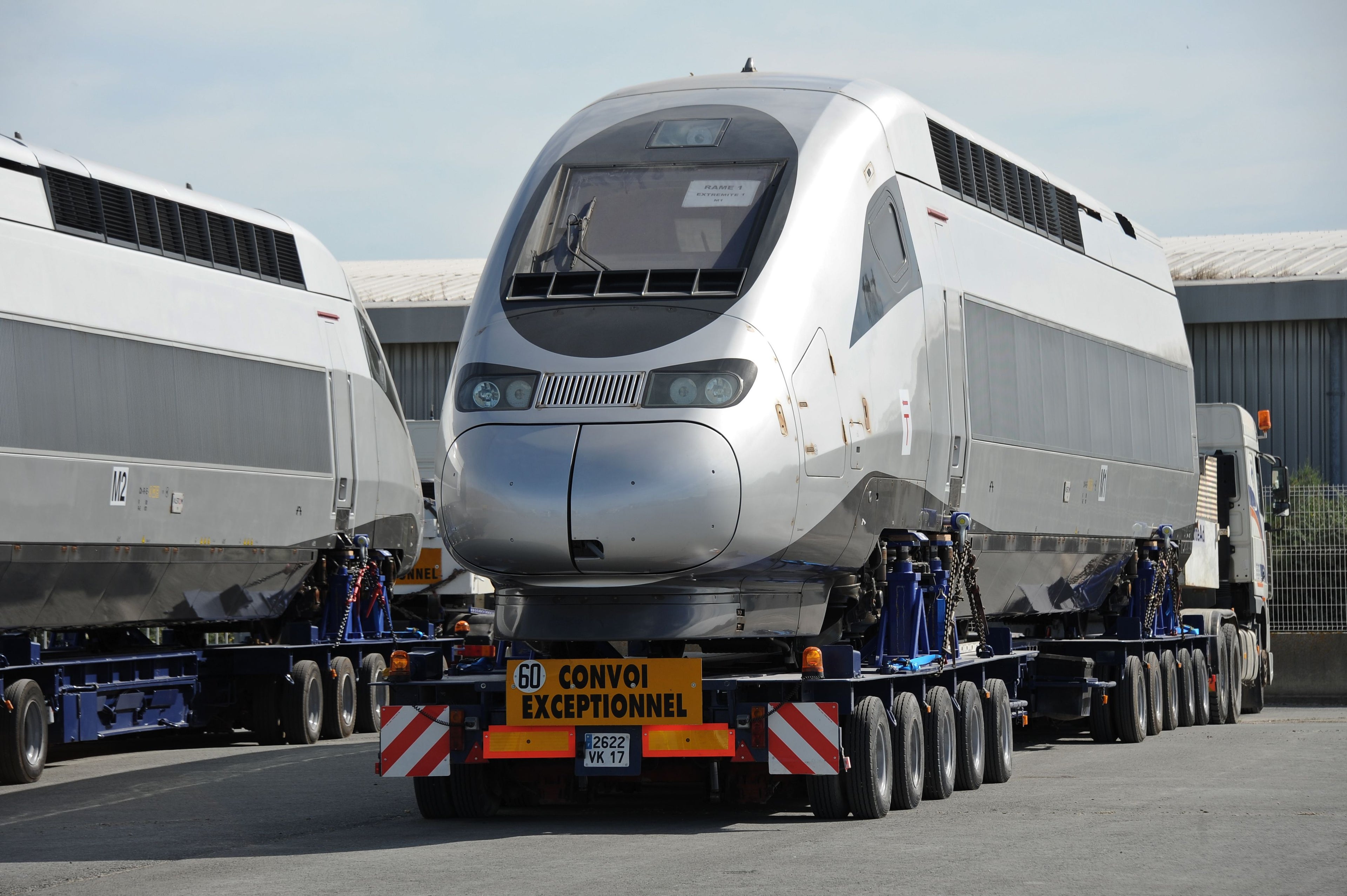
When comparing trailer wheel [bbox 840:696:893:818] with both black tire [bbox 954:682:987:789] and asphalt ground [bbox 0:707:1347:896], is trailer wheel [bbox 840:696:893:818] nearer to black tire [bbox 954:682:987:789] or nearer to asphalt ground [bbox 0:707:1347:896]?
asphalt ground [bbox 0:707:1347:896]

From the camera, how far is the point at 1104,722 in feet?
65.9

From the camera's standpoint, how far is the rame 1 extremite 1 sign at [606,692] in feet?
40.1

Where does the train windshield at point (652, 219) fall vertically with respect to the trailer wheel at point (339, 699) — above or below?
above

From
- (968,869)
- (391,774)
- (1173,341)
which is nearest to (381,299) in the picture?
(1173,341)

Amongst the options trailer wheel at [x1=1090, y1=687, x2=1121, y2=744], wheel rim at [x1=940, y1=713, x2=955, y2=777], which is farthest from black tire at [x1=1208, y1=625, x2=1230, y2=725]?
wheel rim at [x1=940, y1=713, x2=955, y2=777]

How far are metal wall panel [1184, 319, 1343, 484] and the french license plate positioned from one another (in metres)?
31.0

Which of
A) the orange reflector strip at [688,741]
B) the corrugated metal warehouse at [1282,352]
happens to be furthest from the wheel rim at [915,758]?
the corrugated metal warehouse at [1282,352]

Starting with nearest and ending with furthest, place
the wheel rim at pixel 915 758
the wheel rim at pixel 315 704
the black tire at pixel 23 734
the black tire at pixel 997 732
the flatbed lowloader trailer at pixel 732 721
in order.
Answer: the flatbed lowloader trailer at pixel 732 721
the wheel rim at pixel 915 758
the black tire at pixel 997 732
the black tire at pixel 23 734
the wheel rim at pixel 315 704

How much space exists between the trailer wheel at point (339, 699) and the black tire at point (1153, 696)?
828cm

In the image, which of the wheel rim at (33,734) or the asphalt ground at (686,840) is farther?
the wheel rim at (33,734)

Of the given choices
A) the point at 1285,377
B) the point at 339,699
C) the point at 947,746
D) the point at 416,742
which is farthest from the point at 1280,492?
the point at 416,742

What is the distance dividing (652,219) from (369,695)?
10920 mm

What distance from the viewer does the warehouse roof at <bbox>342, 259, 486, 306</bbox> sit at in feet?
153

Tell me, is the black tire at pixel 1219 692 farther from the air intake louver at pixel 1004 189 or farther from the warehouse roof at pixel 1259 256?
A: the warehouse roof at pixel 1259 256
